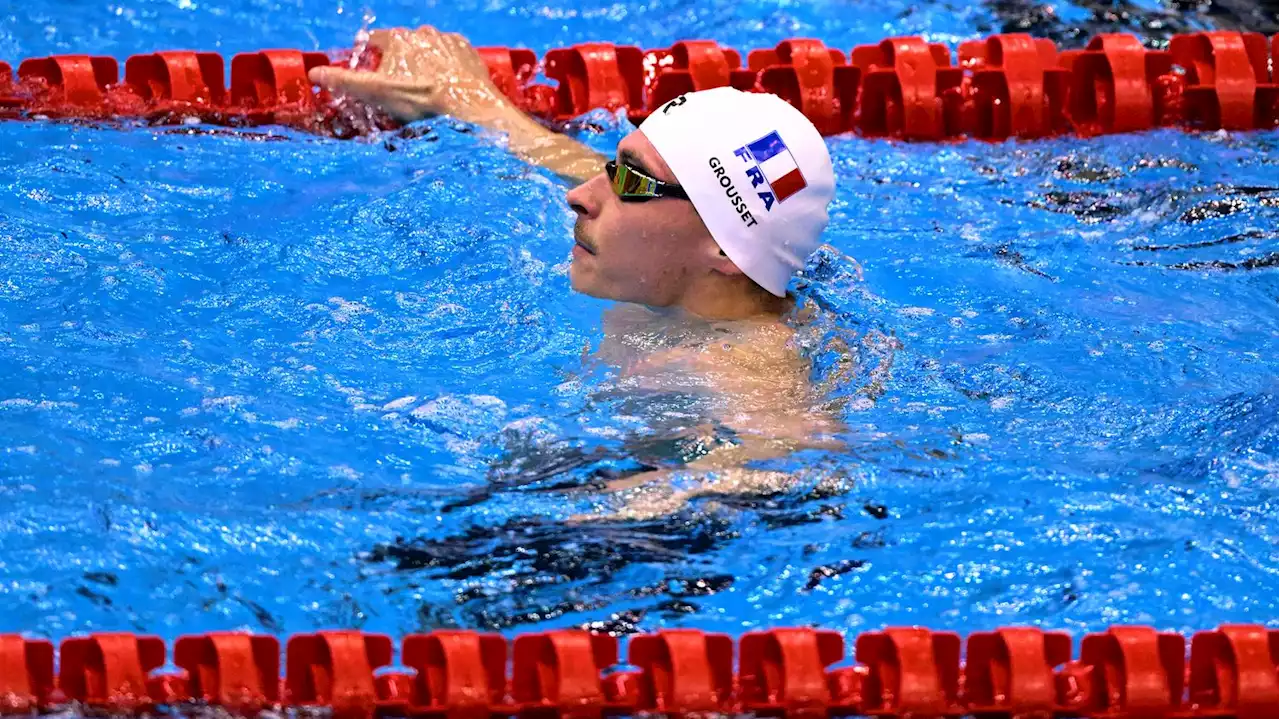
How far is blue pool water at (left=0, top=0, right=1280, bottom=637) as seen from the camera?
2990 mm

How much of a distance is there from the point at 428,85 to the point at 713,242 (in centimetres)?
195

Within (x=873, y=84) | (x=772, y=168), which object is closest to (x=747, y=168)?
(x=772, y=168)

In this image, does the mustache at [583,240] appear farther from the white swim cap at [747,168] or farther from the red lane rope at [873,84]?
the red lane rope at [873,84]

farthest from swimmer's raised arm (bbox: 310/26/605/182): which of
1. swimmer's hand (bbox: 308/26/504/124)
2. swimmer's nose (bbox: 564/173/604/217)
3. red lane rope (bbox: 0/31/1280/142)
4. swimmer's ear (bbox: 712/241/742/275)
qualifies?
swimmer's ear (bbox: 712/241/742/275)

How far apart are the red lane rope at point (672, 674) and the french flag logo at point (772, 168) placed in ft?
4.11

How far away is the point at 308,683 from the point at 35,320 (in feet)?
6.03

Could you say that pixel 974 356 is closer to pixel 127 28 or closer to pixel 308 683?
pixel 308 683

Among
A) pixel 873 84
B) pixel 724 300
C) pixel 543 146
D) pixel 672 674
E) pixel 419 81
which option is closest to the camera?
pixel 672 674

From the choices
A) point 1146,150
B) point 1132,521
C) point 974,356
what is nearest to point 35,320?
point 974,356

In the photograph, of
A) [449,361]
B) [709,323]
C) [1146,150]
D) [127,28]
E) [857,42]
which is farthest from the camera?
[857,42]

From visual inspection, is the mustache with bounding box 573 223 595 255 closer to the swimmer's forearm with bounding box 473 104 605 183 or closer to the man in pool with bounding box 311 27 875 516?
the man in pool with bounding box 311 27 875 516

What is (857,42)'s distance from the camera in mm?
6957

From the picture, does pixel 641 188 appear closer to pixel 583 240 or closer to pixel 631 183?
pixel 631 183

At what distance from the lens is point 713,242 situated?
3.60 m
